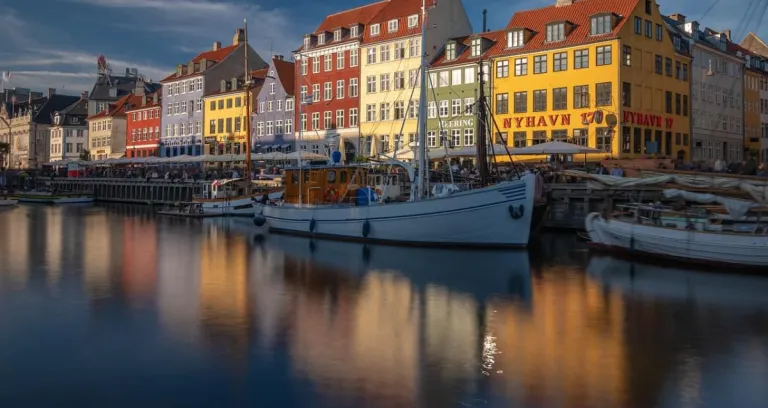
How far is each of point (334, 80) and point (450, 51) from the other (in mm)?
12720

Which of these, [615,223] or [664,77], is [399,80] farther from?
[615,223]

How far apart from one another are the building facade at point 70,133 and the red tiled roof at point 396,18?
63.7m

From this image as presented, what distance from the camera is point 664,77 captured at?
5244cm

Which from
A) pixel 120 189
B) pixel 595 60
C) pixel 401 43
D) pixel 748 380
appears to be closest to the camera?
pixel 748 380

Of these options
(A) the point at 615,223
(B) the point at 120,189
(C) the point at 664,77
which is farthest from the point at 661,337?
(B) the point at 120,189

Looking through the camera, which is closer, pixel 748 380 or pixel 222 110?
pixel 748 380

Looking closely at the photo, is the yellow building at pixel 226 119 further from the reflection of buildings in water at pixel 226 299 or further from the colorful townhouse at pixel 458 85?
the reflection of buildings in water at pixel 226 299

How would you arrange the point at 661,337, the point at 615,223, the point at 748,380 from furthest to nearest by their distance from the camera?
1. the point at 615,223
2. the point at 661,337
3. the point at 748,380

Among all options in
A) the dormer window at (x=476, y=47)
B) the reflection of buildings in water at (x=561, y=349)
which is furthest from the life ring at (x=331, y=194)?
the dormer window at (x=476, y=47)

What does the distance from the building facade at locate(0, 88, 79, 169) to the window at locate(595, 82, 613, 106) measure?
94.3 metres

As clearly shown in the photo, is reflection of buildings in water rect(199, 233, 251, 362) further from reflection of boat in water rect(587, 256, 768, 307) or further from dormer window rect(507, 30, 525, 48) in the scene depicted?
dormer window rect(507, 30, 525, 48)

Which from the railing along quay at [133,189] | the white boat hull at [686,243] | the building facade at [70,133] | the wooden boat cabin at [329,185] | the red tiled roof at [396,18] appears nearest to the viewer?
the white boat hull at [686,243]

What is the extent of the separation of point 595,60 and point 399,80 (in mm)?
16970

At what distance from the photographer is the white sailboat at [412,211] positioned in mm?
27109
